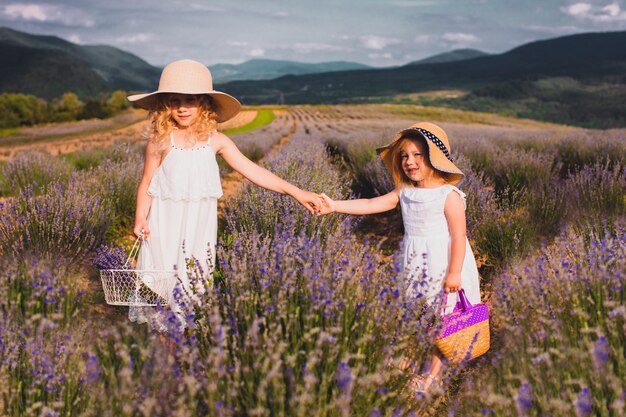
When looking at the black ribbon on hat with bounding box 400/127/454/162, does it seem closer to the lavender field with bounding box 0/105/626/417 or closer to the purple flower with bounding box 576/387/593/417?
the lavender field with bounding box 0/105/626/417

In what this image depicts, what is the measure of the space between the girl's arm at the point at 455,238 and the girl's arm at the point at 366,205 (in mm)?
382

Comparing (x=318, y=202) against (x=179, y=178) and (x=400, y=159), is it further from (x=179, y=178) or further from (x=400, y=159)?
(x=179, y=178)

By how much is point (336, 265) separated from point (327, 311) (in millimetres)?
447

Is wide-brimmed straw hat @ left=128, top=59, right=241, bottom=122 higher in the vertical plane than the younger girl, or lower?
higher

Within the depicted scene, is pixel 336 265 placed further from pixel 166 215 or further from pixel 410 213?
pixel 166 215

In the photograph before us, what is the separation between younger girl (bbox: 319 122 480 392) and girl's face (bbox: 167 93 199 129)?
1225 mm

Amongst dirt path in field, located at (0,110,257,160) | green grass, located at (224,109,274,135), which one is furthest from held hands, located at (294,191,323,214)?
green grass, located at (224,109,274,135)

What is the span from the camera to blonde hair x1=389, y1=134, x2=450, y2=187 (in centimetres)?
290

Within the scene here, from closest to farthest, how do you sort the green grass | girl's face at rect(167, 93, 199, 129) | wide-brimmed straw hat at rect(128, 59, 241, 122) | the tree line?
wide-brimmed straw hat at rect(128, 59, 241, 122)
girl's face at rect(167, 93, 199, 129)
the green grass
the tree line

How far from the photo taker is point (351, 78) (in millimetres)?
196125

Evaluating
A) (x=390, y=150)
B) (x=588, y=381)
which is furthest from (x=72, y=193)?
(x=588, y=381)

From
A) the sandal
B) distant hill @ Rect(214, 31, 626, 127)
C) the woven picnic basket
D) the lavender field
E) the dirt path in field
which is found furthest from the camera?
distant hill @ Rect(214, 31, 626, 127)

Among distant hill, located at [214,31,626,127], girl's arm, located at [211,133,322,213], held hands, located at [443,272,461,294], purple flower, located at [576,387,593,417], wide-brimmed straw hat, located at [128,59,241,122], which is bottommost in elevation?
held hands, located at [443,272,461,294]

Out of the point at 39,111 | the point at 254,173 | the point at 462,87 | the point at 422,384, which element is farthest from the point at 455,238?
the point at 462,87
